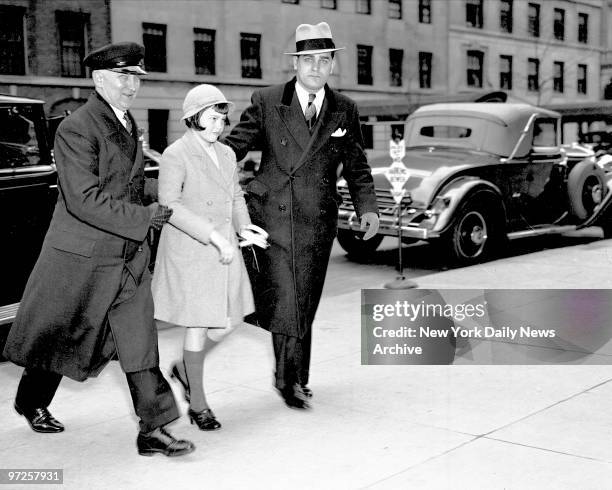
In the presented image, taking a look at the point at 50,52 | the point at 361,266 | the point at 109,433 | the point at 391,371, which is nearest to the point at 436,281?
the point at 361,266

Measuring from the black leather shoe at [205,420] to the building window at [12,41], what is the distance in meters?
23.2

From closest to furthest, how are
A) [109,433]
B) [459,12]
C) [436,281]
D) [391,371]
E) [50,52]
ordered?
[109,433] < [391,371] < [436,281] < [50,52] < [459,12]

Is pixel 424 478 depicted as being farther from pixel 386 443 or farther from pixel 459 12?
pixel 459 12

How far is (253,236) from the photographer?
4355 mm

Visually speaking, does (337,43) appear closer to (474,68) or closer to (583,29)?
(474,68)

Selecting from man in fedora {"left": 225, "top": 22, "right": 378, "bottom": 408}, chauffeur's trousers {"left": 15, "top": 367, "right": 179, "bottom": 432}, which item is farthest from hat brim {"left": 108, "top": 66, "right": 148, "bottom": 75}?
chauffeur's trousers {"left": 15, "top": 367, "right": 179, "bottom": 432}

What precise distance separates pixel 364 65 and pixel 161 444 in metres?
33.4

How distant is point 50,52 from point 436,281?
2086cm

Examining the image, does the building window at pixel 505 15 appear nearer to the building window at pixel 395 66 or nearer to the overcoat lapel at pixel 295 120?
the building window at pixel 395 66

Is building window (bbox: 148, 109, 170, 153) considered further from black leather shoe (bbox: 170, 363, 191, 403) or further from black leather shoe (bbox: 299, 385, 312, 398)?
black leather shoe (bbox: 170, 363, 191, 403)

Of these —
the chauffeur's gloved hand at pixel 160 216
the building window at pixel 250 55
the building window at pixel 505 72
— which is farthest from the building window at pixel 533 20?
the chauffeur's gloved hand at pixel 160 216

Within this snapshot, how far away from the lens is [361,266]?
35.2 feet

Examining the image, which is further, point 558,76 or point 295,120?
point 558,76

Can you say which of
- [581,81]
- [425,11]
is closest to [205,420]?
[425,11]
